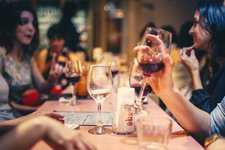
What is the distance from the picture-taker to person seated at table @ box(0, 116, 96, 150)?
Result: 870 millimetres

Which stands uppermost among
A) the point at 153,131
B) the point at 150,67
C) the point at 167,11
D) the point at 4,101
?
the point at 167,11

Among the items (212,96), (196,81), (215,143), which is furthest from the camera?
(196,81)

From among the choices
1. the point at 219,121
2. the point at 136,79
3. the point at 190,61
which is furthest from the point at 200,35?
the point at 219,121

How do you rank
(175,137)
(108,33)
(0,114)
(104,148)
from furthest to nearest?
(108,33) → (0,114) → (175,137) → (104,148)

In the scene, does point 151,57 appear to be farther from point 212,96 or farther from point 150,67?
point 212,96

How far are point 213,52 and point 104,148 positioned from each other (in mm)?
1380

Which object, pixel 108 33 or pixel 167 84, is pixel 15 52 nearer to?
pixel 167 84

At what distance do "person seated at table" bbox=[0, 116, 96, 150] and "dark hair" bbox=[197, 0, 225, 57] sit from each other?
148 cm

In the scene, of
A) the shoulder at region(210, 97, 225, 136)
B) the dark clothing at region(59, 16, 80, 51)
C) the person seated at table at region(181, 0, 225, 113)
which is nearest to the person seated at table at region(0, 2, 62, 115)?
the person seated at table at region(181, 0, 225, 113)

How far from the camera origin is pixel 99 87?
1.46 metres

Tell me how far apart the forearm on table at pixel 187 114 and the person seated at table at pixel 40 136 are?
672 millimetres

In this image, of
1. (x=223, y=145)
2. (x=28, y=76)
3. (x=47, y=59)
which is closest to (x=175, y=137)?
(x=223, y=145)

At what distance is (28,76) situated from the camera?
292 cm

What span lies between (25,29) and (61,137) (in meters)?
2.20
